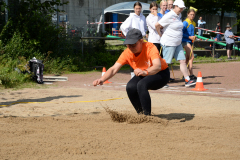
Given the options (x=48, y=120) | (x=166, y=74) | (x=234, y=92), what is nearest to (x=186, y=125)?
(x=166, y=74)

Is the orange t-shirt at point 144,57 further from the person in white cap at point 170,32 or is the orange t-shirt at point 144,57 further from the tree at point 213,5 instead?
the tree at point 213,5

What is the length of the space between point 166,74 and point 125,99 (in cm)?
220

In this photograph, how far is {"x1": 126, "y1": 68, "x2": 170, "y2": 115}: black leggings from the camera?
4.75 metres

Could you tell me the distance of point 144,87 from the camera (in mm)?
4738

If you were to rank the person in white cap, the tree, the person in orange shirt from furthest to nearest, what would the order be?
the tree, the person in white cap, the person in orange shirt

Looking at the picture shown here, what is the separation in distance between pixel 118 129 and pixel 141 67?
3.21 ft

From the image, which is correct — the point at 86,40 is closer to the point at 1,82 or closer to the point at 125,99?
the point at 1,82

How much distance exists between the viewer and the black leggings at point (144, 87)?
15.6 feet

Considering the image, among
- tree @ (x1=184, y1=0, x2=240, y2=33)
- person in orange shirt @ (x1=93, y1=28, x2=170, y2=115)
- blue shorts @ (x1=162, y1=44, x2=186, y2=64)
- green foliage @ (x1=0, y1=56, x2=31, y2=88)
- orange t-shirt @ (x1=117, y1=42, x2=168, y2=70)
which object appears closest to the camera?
person in orange shirt @ (x1=93, y1=28, x2=170, y2=115)

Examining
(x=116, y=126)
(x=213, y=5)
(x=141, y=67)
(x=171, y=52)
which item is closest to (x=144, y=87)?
(x=141, y=67)

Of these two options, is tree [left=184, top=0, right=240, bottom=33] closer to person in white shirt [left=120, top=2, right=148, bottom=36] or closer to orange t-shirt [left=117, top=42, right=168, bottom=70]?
person in white shirt [left=120, top=2, right=148, bottom=36]

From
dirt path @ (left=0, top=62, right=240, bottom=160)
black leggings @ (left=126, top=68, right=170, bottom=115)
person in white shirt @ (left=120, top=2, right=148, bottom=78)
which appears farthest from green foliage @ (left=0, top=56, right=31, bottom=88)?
black leggings @ (left=126, top=68, right=170, bottom=115)

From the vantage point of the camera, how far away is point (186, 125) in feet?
15.5

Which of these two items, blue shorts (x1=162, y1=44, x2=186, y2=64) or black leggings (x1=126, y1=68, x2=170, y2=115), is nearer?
black leggings (x1=126, y1=68, x2=170, y2=115)
